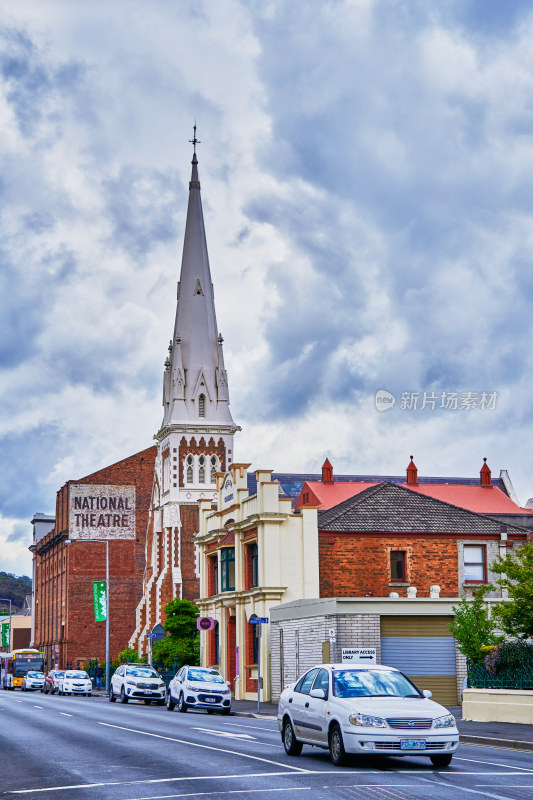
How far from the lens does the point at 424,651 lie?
132 ft

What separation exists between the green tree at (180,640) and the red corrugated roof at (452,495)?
847cm

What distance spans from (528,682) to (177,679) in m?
15.8

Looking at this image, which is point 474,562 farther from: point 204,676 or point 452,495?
point 204,676

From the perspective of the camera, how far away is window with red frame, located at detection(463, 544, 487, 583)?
5028 cm

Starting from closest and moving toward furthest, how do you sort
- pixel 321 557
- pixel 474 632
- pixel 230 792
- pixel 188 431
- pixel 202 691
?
pixel 230 792 → pixel 474 632 → pixel 202 691 → pixel 321 557 → pixel 188 431

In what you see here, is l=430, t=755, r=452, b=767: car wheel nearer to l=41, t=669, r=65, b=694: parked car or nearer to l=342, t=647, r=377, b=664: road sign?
l=342, t=647, r=377, b=664: road sign

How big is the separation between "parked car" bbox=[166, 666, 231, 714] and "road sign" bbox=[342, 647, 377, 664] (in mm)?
3920

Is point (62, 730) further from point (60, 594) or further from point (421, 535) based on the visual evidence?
point (60, 594)

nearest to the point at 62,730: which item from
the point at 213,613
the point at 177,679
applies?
the point at 177,679

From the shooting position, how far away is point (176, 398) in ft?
298

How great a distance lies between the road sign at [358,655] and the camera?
37.4 m

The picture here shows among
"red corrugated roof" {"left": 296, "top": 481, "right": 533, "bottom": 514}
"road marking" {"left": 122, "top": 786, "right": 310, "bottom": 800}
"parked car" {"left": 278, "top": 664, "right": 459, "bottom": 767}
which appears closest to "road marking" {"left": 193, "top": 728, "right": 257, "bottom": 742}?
"parked car" {"left": 278, "top": 664, "right": 459, "bottom": 767}

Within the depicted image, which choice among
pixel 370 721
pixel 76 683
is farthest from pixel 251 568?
pixel 370 721

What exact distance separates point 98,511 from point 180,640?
3895 cm
